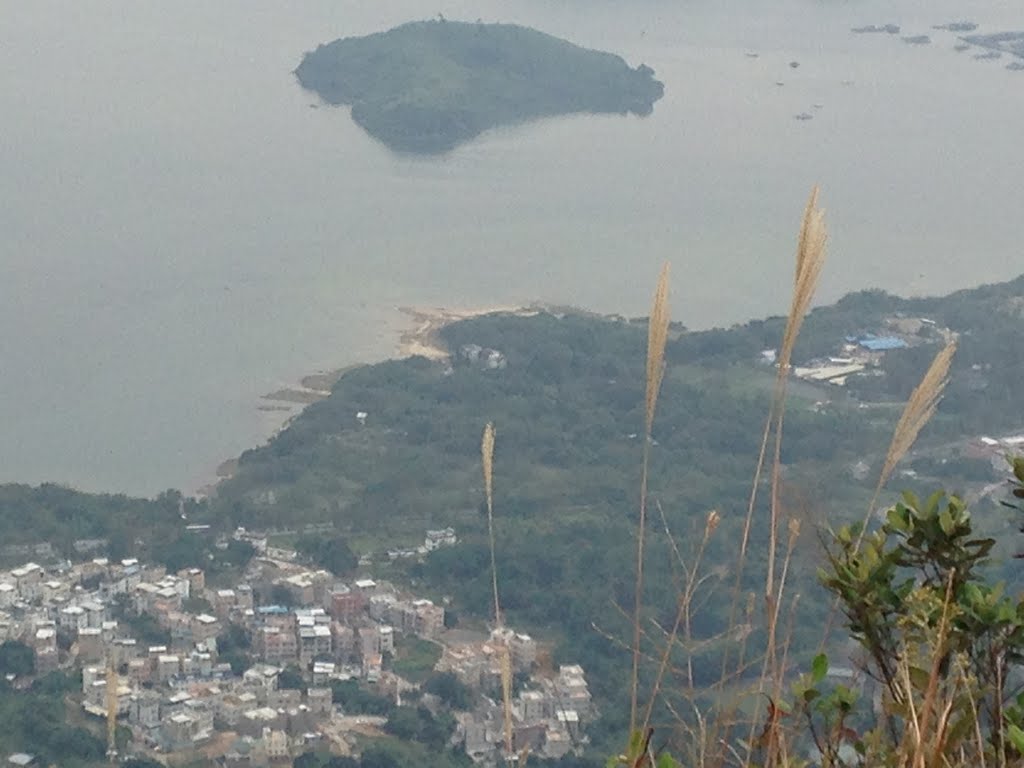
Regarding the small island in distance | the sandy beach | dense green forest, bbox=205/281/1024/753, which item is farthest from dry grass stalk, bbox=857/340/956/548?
the small island in distance

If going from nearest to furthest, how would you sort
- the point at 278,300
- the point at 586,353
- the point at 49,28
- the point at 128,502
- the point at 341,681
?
1. the point at 341,681
2. the point at 128,502
3. the point at 586,353
4. the point at 278,300
5. the point at 49,28

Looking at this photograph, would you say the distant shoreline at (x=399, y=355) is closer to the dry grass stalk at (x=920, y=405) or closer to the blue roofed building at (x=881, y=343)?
the blue roofed building at (x=881, y=343)

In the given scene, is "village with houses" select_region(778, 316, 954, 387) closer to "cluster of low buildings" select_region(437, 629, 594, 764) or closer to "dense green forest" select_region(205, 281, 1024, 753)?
"dense green forest" select_region(205, 281, 1024, 753)

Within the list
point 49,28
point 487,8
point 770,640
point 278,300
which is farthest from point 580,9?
point 770,640

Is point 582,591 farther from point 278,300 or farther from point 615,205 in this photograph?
point 615,205

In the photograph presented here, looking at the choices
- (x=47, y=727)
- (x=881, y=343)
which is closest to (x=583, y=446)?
(x=881, y=343)

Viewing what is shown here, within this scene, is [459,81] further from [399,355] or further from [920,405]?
[920,405]
